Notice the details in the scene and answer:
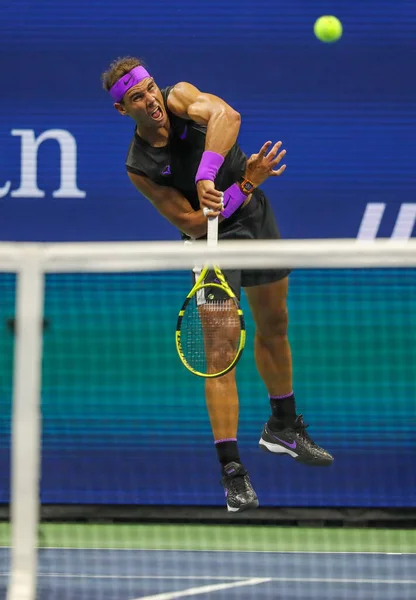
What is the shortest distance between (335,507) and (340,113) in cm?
217

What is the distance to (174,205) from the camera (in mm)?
5133

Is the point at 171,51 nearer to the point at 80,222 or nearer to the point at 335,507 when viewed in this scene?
the point at 80,222

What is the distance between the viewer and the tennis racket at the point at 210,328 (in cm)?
463

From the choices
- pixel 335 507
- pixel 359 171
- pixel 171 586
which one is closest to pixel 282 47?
pixel 359 171

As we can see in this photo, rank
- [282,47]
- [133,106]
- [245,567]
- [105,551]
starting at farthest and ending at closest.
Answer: [282,47] < [105,551] < [245,567] < [133,106]

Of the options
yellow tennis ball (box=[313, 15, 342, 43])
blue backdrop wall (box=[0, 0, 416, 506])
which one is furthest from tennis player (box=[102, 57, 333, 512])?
yellow tennis ball (box=[313, 15, 342, 43])

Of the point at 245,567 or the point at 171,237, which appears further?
the point at 171,237

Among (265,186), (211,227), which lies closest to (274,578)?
(211,227)

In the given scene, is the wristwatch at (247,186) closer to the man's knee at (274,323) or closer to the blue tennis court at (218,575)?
the man's knee at (274,323)

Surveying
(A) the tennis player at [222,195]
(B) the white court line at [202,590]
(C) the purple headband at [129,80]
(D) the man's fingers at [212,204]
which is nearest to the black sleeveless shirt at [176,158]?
(A) the tennis player at [222,195]

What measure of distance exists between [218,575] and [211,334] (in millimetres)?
1264

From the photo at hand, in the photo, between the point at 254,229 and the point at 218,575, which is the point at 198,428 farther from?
the point at 254,229

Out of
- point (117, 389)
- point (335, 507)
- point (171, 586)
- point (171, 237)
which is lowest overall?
point (171, 586)

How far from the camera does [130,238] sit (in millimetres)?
6539
